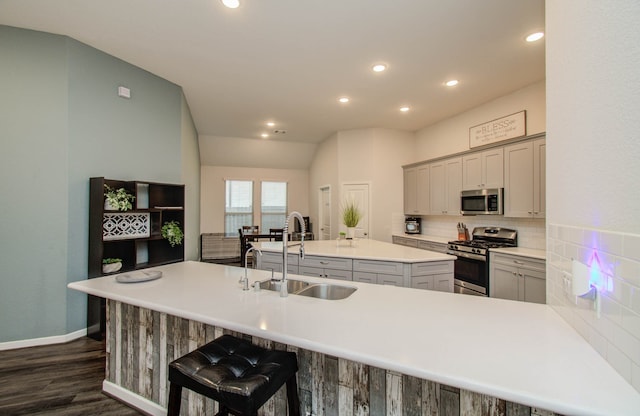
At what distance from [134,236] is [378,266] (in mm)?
2820

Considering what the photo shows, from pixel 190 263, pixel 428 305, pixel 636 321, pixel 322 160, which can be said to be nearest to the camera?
pixel 636 321

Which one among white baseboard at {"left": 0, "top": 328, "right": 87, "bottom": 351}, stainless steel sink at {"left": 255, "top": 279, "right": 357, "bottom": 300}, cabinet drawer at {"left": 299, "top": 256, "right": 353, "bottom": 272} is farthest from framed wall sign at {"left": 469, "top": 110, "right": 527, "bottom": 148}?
white baseboard at {"left": 0, "top": 328, "right": 87, "bottom": 351}

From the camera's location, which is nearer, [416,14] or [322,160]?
[416,14]

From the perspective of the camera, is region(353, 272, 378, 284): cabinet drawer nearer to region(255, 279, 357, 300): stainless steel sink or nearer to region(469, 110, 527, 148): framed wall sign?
region(255, 279, 357, 300): stainless steel sink

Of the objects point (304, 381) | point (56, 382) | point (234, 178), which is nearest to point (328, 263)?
point (304, 381)

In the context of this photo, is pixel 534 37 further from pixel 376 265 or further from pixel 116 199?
pixel 116 199

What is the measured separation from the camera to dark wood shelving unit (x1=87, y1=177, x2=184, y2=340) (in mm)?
2877

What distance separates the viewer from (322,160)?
7.18 m

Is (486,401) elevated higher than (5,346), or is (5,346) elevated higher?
(486,401)

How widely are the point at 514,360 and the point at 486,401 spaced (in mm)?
242

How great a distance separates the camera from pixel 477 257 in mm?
3598

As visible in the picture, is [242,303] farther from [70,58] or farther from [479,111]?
[479,111]

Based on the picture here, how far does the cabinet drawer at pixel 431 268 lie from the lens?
111 inches

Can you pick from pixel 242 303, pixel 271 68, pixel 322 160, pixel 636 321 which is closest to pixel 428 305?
pixel 636 321
